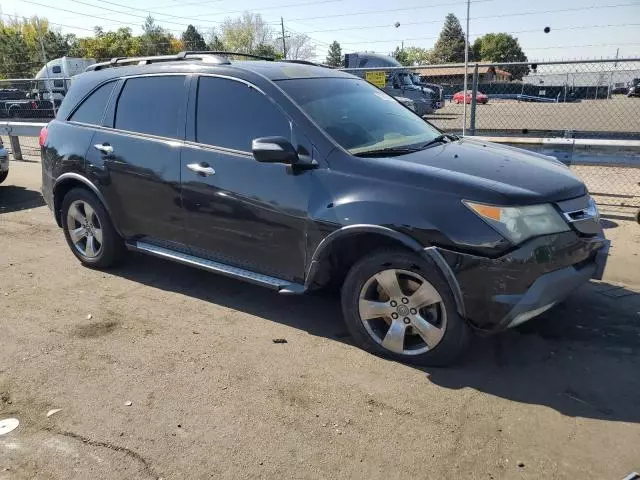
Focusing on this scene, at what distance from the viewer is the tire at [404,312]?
3.26 metres

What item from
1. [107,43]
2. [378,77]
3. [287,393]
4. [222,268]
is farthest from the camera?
[107,43]

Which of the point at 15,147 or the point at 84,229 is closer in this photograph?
the point at 84,229

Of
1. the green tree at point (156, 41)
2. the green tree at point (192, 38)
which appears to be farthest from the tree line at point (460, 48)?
the green tree at point (156, 41)

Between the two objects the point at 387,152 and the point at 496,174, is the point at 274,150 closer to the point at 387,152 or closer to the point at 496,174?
the point at 387,152

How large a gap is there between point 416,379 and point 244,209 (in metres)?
1.66

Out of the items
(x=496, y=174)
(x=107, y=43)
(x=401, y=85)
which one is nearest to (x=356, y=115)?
(x=496, y=174)

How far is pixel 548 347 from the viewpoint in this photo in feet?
12.0

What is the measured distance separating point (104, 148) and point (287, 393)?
283cm

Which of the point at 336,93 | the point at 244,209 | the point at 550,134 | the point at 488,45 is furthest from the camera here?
the point at 488,45

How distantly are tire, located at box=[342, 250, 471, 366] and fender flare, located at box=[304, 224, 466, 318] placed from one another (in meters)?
0.05

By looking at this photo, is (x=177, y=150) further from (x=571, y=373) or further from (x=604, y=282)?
(x=604, y=282)

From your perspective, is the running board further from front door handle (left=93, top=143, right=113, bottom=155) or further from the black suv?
front door handle (left=93, top=143, right=113, bottom=155)

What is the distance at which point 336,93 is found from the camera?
4.25 m

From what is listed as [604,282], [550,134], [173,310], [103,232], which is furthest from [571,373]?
[550,134]
